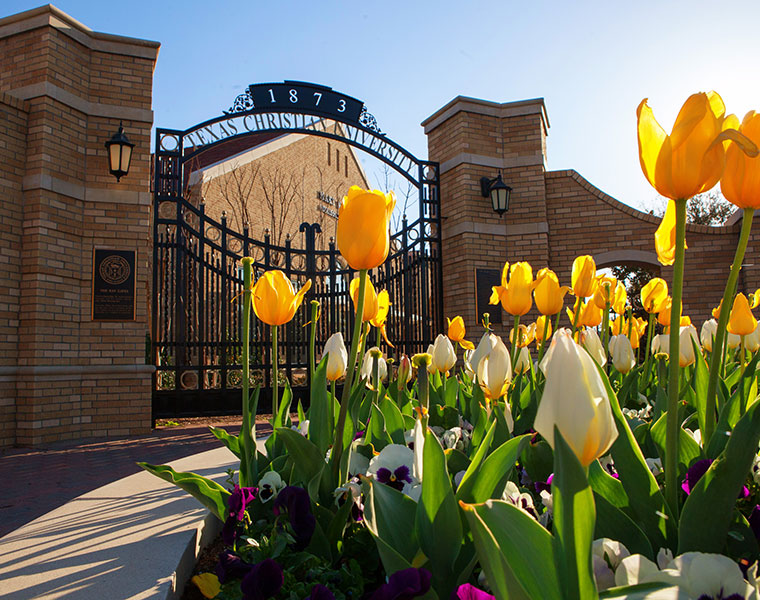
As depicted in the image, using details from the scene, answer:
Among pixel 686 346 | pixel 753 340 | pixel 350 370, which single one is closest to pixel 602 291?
pixel 686 346

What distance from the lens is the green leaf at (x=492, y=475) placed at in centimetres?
92

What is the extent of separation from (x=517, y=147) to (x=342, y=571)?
9834 mm

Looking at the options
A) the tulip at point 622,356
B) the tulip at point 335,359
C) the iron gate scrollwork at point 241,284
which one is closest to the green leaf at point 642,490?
the tulip at point 335,359

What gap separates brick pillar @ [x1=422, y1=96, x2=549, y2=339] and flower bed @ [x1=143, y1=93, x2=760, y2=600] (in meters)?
7.62

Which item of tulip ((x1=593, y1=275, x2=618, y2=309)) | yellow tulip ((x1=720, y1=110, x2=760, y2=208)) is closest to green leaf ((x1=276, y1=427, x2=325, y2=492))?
yellow tulip ((x1=720, y1=110, x2=760, y2=208))

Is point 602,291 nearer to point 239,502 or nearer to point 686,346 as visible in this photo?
point 686,346

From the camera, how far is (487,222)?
31.4 feet

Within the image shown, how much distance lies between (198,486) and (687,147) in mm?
1416

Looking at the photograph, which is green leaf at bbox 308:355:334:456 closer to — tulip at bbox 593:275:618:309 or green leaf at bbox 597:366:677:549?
green leaf at bbox 597:366:677:549

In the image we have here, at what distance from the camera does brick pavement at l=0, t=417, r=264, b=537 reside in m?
4.28

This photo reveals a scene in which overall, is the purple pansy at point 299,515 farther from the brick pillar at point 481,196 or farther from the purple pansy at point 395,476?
the brick pillar at point 481,196

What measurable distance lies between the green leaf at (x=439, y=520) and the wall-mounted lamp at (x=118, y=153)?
7442 mm

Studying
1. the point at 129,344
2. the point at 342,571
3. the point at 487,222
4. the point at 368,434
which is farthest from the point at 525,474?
the point at 487,222

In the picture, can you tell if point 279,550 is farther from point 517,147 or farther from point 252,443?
point 517,147
